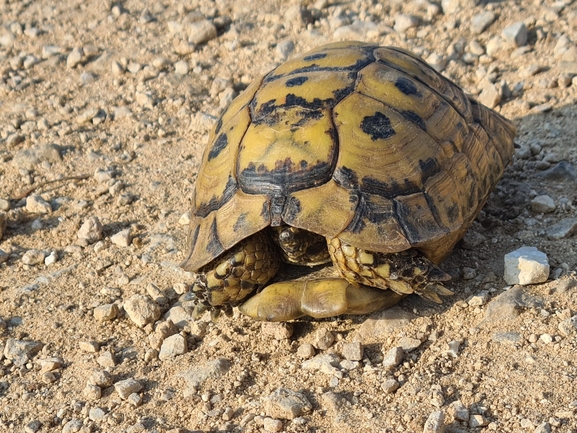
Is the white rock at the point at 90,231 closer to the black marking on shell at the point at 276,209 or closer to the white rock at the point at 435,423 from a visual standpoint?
the black marking on shell at the point at 276,209

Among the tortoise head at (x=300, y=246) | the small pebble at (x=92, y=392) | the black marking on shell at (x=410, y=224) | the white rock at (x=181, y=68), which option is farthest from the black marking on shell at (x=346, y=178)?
the white rock at (x=181, y=68)

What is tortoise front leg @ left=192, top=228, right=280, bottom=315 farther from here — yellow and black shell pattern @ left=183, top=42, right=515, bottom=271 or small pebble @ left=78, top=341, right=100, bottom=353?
small pebble @ left=78, top=341, right=100, bottom=353

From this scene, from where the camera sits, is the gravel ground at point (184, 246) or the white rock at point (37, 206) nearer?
the gravel ground at point (184, 246)

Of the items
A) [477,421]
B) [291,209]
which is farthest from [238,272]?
[477,421]

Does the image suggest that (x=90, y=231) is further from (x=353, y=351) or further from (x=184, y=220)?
(x=353, y=351)

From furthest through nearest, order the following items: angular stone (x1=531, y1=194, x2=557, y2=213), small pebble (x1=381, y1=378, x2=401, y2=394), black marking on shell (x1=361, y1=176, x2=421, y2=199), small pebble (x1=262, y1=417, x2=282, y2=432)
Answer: angular stone (x1=531, y1=194, x2=557, y2=213) → black marking on shell (x1=361, y1=176, x2=421, y2=199) → small pebble (x1=381, y1=378, x2=401, y2=394) → small pebble (x1=262, y1=417, x2=282, y2=432)

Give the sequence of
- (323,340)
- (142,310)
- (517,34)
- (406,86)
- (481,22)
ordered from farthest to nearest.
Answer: (481,22) → (517,34) → (142,310) → (406,86) → (323,340)

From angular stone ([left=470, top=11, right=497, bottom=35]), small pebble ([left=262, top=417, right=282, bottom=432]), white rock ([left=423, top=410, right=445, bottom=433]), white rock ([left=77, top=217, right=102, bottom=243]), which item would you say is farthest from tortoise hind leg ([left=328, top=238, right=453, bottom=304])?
angular stone ([left=470, top=11, right=497, bottom=35])
